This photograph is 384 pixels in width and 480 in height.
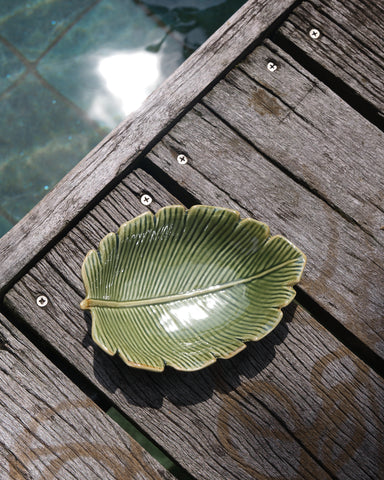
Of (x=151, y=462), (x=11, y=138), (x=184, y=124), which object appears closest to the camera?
(x=151, y=462)

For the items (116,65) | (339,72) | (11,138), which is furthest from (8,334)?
(116,65)

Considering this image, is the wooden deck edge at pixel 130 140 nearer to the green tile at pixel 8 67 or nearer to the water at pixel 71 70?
the water at pixel 71 70

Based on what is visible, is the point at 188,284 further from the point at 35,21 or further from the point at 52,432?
the point at 35,21

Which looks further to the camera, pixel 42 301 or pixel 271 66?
pixel 271 66

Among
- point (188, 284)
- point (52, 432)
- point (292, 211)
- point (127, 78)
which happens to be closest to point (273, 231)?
point (292, 211)

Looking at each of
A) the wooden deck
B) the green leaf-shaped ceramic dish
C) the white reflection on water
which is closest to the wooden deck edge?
the wooden deck

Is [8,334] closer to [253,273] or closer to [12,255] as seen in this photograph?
[12,255]
